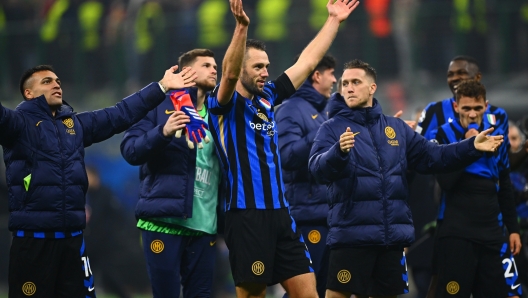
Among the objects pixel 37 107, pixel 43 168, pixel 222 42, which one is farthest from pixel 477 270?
pixel 222 42

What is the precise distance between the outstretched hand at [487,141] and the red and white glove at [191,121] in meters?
1.88

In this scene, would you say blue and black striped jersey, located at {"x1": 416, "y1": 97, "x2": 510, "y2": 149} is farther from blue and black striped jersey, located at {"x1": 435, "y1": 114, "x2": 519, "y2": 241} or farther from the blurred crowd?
the blurred crowd

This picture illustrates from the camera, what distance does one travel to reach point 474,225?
6133mm

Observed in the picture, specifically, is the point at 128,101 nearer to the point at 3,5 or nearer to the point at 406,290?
the point at 406,290

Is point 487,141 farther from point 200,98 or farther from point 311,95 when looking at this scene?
point 200,98

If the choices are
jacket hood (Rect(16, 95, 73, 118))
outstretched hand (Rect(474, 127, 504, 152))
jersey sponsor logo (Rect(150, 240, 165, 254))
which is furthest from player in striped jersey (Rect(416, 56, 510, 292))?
jacket hood (Rect(16, 95, 73, 118))

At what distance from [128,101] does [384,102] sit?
6.81 metres

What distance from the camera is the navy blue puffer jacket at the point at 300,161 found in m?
6.57

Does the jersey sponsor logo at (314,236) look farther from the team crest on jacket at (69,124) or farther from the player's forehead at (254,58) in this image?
the team crest on jacket at (69,124)

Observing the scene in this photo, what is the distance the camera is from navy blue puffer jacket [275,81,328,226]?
657 centimetres

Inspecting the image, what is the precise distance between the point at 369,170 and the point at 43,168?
7.07 feet

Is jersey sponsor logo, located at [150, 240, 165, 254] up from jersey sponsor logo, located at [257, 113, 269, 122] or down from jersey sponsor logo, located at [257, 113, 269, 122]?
down

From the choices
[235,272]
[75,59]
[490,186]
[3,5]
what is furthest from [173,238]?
[3,5]

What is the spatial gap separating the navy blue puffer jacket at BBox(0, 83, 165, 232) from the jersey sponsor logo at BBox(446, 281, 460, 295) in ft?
8.75
